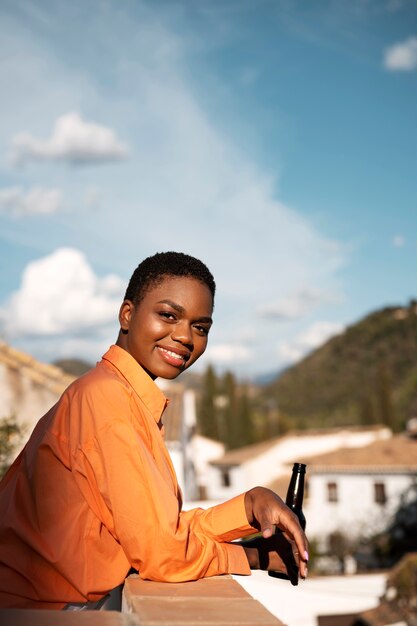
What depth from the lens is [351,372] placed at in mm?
87500

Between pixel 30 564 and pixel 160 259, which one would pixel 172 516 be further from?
pixel 160 259

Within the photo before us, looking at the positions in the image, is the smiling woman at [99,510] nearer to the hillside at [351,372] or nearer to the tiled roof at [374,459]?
the tiled roof at [374,459]

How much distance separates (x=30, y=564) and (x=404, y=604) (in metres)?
15.0

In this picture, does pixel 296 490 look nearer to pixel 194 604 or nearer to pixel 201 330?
pixel 201 330

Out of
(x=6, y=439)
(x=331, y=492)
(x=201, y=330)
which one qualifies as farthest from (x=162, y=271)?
(x=331, y=492)

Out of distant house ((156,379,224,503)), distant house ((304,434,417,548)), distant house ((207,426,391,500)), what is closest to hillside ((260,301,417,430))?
distant house ((207,426,391,500))

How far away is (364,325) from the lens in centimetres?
9725

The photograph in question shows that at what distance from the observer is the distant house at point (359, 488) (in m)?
30.9

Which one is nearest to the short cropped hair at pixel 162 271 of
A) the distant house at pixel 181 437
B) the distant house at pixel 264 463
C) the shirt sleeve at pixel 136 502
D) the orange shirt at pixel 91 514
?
the orange shirt at pixel 91 514

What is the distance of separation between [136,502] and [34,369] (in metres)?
11.7

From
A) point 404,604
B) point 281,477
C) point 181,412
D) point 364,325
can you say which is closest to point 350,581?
point 404,604

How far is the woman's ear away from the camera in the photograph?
2.32m

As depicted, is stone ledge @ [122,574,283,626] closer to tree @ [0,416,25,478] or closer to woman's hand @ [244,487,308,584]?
woman's hand @ [244,487,308,584]

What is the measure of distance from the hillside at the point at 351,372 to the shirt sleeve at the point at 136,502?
6657 cm
